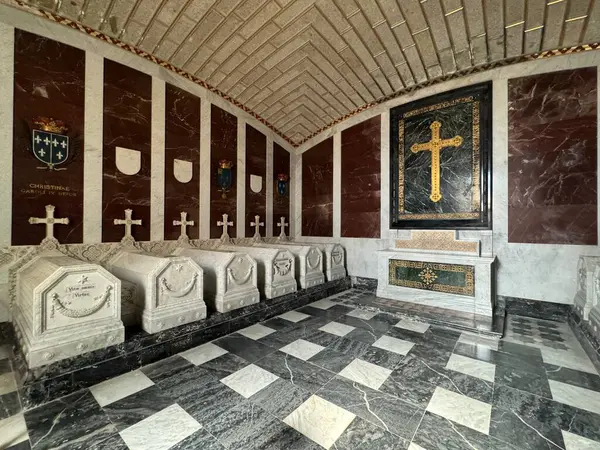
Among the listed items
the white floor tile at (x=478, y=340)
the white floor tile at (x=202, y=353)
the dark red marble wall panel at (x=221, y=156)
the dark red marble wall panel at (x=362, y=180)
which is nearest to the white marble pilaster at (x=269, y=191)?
the dark red marble wall panel at (x=221, y=156)

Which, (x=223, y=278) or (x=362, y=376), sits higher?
(x=223, y=278)

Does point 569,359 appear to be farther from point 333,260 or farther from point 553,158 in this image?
point 333,260

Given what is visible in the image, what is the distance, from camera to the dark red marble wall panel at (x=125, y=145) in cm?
404

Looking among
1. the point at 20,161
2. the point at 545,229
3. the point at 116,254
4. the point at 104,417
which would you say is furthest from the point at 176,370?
the point at 545,229

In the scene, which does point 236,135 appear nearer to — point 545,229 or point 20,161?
point 20,161

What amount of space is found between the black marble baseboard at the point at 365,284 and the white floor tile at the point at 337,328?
2204 mm

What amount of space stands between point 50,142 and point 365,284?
19.9 ft

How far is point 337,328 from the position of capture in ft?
11.8

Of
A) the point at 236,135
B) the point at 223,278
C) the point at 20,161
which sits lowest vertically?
the point at 223,278

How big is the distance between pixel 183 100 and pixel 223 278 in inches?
143

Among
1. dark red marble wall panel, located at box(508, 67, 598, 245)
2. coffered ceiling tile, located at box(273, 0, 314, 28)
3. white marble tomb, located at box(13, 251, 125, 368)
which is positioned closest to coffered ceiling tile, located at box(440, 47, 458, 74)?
dark red marble wall panel, located at box(508, 67, 598, 245)

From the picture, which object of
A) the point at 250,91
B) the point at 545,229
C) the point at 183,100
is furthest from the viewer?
the point at 250,91

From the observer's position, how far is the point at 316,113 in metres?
6.30

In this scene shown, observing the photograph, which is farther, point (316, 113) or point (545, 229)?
point (316, 113)
